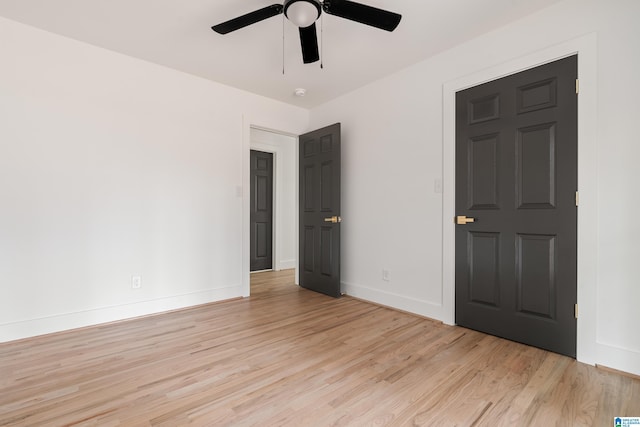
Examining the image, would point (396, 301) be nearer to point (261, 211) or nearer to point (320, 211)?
point (320, 211)

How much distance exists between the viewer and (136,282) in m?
2.94

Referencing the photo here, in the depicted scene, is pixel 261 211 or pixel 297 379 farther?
pixel 261 211

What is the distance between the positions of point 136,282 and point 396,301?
260 centimetres

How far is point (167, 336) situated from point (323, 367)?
1376 millimetres

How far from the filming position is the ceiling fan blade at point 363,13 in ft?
5.83

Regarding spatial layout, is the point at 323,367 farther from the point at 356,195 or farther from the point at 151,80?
the point at 151,80

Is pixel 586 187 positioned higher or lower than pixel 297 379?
higher

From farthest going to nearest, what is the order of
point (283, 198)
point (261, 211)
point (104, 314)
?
point (283, 198) < point (261, 211) < point (104, 314)

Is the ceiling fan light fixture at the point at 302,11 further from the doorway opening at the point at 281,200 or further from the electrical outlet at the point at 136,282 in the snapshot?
the doorway opening at the point at 281,200

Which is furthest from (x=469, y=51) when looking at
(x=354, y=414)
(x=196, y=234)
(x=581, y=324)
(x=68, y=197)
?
(x=68, y=197)

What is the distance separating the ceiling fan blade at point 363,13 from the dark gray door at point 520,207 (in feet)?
3.85

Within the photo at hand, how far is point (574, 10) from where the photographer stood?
207 centimetres

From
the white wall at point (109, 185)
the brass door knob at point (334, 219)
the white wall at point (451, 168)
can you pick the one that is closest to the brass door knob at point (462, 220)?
the white wall at point (451, 168)

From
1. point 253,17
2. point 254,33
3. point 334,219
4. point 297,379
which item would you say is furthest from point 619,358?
point 254,33
